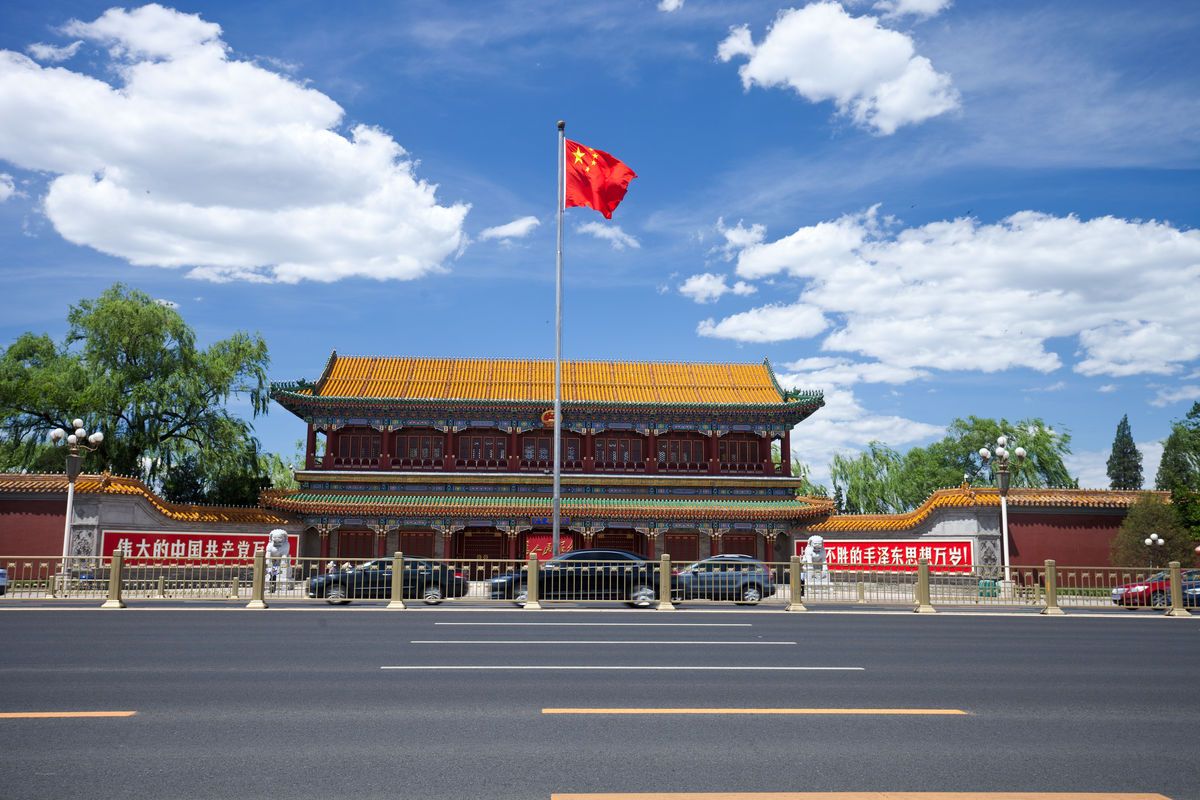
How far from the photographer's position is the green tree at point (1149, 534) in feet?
98.6

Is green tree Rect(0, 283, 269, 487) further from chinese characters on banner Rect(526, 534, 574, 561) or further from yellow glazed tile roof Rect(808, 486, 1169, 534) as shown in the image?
yellow glazed tile roof Rect(808, 486, 1169, 534)

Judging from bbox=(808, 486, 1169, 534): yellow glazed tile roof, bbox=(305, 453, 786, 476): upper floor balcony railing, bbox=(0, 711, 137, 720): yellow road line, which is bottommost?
bbox=(0, 711, 137, 720): yellow road line

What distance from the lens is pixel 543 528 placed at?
123 ft

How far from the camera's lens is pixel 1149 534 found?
30.3 metres

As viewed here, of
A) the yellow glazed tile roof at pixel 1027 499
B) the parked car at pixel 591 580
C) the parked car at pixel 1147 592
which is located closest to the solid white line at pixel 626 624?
the parked car at pixel 591 580

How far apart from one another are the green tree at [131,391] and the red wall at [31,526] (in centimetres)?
700

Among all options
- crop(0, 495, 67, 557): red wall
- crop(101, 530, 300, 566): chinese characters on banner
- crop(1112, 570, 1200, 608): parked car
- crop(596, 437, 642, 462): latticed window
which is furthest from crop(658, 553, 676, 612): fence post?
crop(0, 495, 67, 557): red wall

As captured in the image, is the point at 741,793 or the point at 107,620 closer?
the point at 741,793

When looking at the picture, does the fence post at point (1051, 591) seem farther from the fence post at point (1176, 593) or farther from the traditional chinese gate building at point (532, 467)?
the traditional chinese gate building at point (532, 467)

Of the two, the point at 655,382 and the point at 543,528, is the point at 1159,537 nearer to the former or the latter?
the point at 655,382

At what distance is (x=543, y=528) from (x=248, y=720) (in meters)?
30.3

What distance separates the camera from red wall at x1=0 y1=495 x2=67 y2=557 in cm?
2944

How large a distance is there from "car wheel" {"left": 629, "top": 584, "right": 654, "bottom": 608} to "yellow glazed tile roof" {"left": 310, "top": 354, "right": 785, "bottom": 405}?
57.7ft

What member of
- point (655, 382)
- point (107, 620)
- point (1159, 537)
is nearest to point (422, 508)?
point (655, 382)
